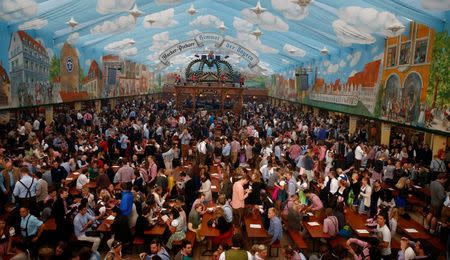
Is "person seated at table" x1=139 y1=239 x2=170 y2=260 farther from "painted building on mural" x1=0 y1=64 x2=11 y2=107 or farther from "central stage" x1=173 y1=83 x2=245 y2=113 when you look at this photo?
"central stage" x1=173 y1=83 x2=245 y2=113

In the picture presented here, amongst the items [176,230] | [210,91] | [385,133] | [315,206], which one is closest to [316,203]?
[315,206]

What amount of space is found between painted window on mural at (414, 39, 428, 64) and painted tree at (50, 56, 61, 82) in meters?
14.1

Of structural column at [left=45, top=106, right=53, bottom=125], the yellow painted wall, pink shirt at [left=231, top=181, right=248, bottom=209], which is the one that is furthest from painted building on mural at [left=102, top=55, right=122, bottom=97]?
pink shirt at [left=231, top=181, right=248, bottom=209]

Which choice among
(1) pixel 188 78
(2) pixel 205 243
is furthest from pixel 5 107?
(1) pixel 188 78

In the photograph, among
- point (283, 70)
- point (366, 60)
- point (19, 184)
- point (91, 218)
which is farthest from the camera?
point (283, 70)

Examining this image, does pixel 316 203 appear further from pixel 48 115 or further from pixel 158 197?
pixel 48 115

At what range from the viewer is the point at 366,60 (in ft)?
49.4

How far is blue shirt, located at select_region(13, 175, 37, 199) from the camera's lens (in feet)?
21.8

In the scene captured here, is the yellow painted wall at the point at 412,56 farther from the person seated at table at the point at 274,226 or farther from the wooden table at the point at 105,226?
the wooden table at the point at 105,226

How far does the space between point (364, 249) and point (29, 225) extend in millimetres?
5171

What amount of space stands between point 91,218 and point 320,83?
677 inches

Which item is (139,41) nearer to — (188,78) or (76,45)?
(76,45)

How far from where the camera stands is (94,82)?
2061 cm

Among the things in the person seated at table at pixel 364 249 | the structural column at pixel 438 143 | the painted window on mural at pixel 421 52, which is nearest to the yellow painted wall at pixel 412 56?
the painted window on mural at pixel 421 52
